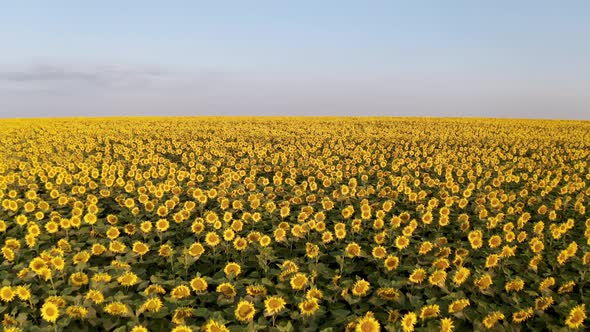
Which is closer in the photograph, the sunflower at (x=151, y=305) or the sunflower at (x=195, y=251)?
the sunflower at (x=151, y=305)

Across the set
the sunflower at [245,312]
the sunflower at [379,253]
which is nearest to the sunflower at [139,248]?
the sunflower at [245,312]

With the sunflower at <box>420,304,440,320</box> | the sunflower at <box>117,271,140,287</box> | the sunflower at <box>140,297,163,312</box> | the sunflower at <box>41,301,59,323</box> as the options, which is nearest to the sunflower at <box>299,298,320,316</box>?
the sunflower at <box>420,304,440,320</box>

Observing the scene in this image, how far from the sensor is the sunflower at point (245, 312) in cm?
421

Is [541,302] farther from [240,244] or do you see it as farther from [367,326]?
[240,244]

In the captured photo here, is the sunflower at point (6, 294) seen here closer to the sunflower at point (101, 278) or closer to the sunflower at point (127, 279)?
the sunflower at point (101, 278)

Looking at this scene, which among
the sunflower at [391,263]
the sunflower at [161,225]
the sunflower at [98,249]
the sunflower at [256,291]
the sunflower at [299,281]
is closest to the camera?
the sunflower at [256,291]

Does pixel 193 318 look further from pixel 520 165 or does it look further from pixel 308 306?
pixel 520 165

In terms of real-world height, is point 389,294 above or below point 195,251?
below

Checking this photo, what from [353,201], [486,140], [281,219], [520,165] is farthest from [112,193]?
[486,140]

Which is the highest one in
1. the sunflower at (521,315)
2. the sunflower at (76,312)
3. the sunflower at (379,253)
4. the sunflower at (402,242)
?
the sunflower at (402,242)

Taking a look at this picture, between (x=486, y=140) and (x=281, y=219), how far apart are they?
15.5m

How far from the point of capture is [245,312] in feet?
14.0

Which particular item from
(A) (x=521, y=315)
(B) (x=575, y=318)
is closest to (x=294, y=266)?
(A) (x=521, y=315)

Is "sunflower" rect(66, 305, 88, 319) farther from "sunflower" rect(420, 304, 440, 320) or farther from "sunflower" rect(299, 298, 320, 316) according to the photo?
"sunflower" rect(420, 304, 440, 320)
